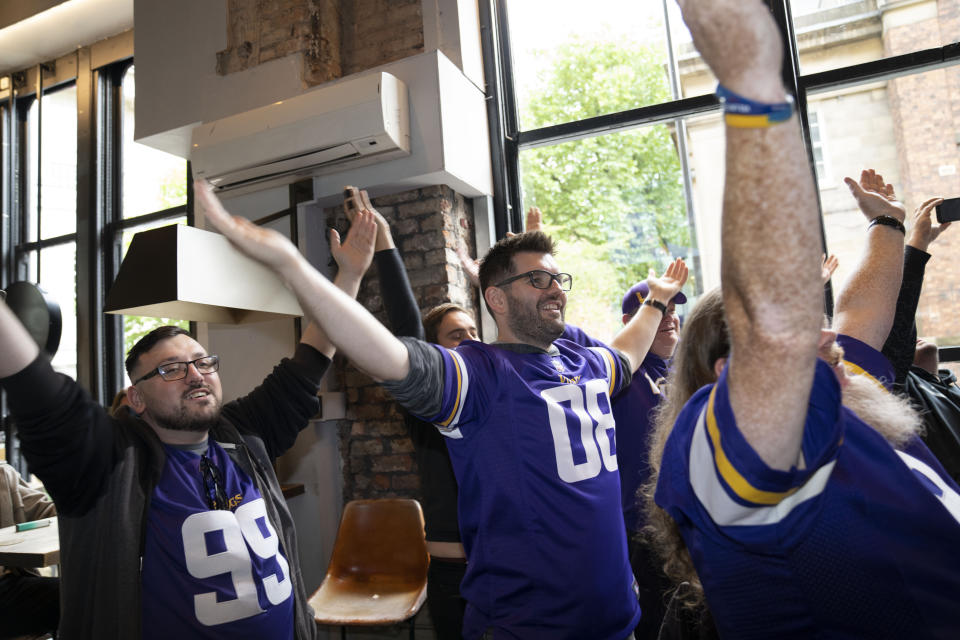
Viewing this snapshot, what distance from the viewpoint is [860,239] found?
3.08 m

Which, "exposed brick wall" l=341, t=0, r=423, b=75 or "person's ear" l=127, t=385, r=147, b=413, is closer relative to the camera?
"person's ear" l=127, t=385, r=147, b=413

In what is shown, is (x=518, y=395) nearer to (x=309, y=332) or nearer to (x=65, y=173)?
(x=309, y=332)

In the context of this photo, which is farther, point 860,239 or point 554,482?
point 860,239

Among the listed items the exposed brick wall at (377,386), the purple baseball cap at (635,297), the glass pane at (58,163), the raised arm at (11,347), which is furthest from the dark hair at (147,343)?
the glass pane at (58,163)

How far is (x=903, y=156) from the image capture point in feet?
9.99

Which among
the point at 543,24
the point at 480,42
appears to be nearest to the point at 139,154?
the point at 480,42

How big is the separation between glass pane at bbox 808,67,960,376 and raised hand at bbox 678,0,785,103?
9.17 ft

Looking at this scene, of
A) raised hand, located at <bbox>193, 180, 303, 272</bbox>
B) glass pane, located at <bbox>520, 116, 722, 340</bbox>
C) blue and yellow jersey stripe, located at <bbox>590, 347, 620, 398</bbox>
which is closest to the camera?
raised hand, located at <bbox>193, 180, 303, 272</bbox>

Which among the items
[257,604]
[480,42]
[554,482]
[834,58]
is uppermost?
[480,42]

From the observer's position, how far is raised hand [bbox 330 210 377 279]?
1729 millimetres

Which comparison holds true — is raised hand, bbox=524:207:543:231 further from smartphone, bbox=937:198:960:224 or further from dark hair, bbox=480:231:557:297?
smartphone, bbox=937:198:960:224

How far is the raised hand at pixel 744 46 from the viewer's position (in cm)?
63

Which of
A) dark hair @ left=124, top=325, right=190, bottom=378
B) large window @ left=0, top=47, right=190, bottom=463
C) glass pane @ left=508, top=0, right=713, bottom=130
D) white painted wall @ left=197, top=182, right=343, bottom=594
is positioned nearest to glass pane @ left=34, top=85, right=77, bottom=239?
large window @ left=0, top=47, right=190, bottom=463

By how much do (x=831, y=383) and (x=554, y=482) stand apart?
923mm
